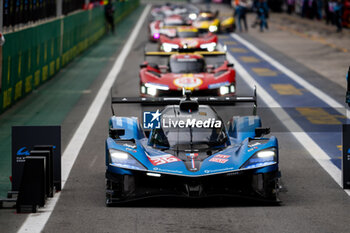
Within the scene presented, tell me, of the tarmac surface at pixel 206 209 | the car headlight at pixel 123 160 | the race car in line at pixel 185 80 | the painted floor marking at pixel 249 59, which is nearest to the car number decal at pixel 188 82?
the race car in line at pixel 185 80

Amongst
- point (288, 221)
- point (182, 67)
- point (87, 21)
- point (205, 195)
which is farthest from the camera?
point (87, 21)

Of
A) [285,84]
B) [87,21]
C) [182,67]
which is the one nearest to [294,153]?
[182,67]

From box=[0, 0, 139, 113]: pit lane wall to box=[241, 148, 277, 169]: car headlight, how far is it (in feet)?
32.0

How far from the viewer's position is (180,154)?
11.9 m

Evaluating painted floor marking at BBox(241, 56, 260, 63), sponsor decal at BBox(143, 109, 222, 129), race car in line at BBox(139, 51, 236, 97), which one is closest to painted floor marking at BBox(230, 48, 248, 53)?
painted floor marking at BBox(241, 56, 260, 63)

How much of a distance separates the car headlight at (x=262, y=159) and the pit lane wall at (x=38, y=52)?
9768 mm

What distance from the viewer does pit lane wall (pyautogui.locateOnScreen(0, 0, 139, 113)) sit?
2073 cm

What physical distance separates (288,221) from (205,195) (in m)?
1.19

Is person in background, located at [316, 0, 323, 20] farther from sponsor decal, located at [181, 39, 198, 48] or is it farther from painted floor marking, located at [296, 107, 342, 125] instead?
painted floor marking, located at [296, 107, 342, 125]

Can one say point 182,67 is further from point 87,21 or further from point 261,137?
point 87,21

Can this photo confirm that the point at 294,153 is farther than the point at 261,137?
Yes

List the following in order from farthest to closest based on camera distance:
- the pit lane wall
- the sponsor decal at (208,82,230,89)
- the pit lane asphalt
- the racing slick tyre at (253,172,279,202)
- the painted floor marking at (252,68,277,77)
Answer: the painted floor marking at (252,68,277,77) < the sponsor decal at (208,82,230,89) < the pit lane wall < the racing slick tyre at (253,172,279,202) < the pit lane asphalt

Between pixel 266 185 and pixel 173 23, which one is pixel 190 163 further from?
pixel 173 23

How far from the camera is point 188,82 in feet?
70.7
